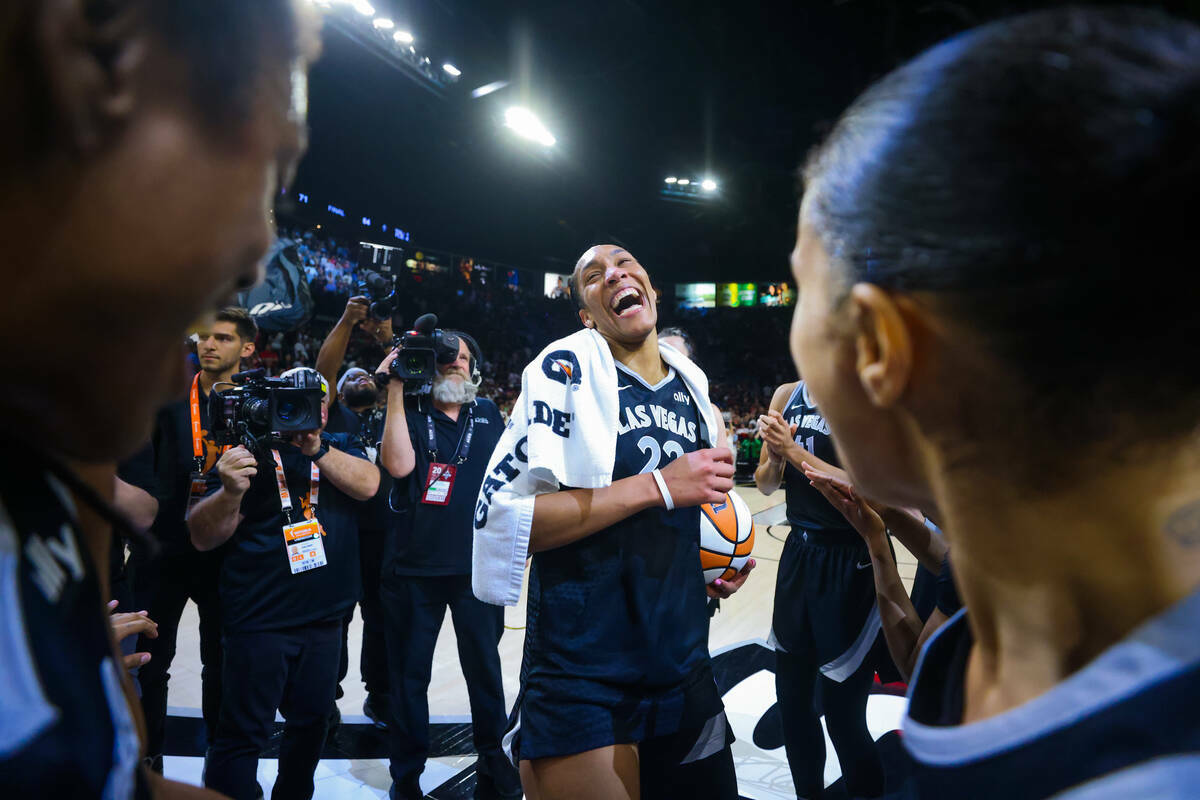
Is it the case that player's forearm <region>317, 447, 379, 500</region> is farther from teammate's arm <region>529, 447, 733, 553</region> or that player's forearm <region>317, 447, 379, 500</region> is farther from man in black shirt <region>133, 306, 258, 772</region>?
teammate's arm <region>529, 447, 733, 553</region>

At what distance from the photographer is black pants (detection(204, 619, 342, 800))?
2416 millimetres

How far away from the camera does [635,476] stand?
1.73 m

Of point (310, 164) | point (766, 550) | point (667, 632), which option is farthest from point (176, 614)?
point (310, 164)

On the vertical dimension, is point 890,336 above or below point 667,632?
above

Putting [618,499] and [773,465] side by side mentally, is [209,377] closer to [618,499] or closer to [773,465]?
[618,499]

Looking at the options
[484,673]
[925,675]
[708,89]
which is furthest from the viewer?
[708,89]

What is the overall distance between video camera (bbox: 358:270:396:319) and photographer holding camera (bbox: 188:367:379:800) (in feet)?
2.87

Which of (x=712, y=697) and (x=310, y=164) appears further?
(x=310, y=164)

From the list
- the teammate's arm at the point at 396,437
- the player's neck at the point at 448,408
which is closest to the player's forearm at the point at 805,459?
the player's neck at the point at 448,408

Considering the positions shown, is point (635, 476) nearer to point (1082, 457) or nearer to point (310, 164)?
point (1082, 457)

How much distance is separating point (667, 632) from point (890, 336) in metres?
1.32

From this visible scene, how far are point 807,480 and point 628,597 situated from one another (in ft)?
5.34

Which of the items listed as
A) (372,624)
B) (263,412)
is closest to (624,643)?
(263,412)

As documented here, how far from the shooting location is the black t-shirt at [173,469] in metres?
2.87
